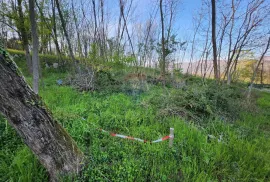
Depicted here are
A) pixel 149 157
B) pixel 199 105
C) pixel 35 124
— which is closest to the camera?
pixel 35 124

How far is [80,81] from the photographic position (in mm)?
4285

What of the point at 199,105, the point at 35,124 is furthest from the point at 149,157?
the point at 199,105

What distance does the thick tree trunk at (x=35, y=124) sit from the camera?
2.73ft

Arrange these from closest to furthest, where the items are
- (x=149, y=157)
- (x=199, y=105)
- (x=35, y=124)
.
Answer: (x=35, y=124)
(x=149, y=157)
(x=199, y=105)

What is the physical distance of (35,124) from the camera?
938 millimetres

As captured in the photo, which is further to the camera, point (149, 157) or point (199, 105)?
point (199, 105)

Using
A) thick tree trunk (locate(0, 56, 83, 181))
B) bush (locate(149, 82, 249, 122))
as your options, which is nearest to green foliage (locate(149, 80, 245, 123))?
bush (locate(149, 82, 249, 122))

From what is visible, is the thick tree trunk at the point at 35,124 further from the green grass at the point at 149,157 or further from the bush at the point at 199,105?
the bush at the point at 199,105

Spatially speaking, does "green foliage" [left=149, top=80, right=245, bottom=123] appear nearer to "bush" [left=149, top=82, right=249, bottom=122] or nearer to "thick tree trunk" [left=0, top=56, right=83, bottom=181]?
"bush" [left=149, top=82, right=249, bottom=122]

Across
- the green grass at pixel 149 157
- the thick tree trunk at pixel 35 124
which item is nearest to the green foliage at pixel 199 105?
the green grass at pixel 149 157

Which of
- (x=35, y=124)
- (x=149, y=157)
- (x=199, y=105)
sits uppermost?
(x=35, y=124)

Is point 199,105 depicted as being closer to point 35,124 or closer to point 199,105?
point 199,105

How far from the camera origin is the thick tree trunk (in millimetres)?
833

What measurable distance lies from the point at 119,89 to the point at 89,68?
4.31ft
